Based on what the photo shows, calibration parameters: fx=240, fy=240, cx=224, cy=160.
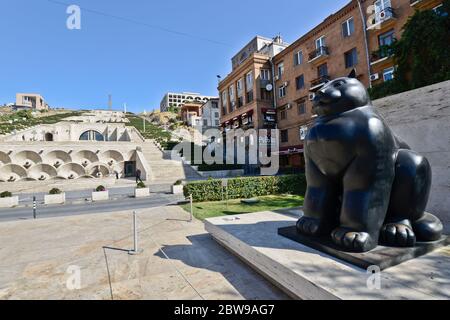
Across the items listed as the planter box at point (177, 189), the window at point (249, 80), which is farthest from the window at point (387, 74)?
the planter box at point (177, 189)

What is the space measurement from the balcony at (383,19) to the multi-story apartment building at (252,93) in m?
13.1

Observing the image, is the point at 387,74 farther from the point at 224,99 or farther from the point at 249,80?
the point at 224,99

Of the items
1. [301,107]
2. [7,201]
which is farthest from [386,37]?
[7,201]

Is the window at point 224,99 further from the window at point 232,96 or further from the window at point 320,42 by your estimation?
the window at point 320,42

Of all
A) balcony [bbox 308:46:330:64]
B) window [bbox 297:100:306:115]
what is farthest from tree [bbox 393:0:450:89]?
window [bbox 297:100:306:115]

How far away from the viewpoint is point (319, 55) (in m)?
24.0

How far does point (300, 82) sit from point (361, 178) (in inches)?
1073

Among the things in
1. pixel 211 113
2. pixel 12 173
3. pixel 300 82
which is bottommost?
pixel 12 173

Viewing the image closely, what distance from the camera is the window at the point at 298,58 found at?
27.3 meters

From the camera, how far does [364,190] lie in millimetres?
2826

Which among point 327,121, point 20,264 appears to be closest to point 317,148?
point 327,121

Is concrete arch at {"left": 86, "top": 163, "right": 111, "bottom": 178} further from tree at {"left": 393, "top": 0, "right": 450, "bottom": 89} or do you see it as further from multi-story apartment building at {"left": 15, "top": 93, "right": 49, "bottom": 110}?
multi-story apartment building at {"left": 15, "top": 93, "right": 49, "bottom": 110}
